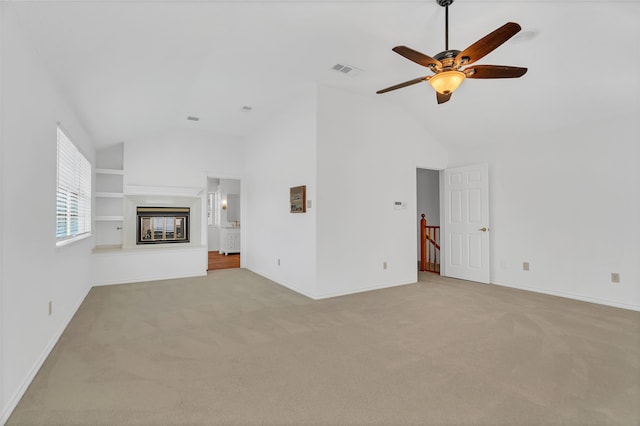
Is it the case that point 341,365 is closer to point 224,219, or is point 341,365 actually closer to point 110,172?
point 110,172

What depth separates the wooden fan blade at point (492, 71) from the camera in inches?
102

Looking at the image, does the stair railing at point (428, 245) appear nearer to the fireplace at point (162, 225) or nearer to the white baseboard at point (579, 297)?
the white baseboard at point (579, 297)

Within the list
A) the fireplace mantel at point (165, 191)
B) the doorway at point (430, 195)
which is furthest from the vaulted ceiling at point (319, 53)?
the doorway at point (430, 195)

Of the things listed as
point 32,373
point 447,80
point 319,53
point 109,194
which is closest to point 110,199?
point 109,194

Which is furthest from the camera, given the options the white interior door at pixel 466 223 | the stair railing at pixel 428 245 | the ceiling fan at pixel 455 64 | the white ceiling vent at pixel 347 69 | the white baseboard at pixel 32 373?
the stair railing at pixel 428 245

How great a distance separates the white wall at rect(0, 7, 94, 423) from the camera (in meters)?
1.89

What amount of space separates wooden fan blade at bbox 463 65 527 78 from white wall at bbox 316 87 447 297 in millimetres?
2211

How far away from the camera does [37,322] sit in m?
2.45

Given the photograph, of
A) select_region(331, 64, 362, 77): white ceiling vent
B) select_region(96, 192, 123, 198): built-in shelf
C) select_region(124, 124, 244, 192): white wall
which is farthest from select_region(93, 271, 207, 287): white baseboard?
select_region(331, 64, 362, 77): white ceiling vent

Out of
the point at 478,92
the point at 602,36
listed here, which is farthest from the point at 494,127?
the point at 602,36

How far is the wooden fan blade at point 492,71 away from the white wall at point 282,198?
2.27m

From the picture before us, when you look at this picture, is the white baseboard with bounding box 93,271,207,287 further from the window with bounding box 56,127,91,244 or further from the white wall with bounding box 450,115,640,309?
the white wall with bounding box 450,115,640,309

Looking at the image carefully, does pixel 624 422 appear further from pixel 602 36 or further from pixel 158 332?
pixel 158 332

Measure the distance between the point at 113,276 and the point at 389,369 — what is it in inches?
202
